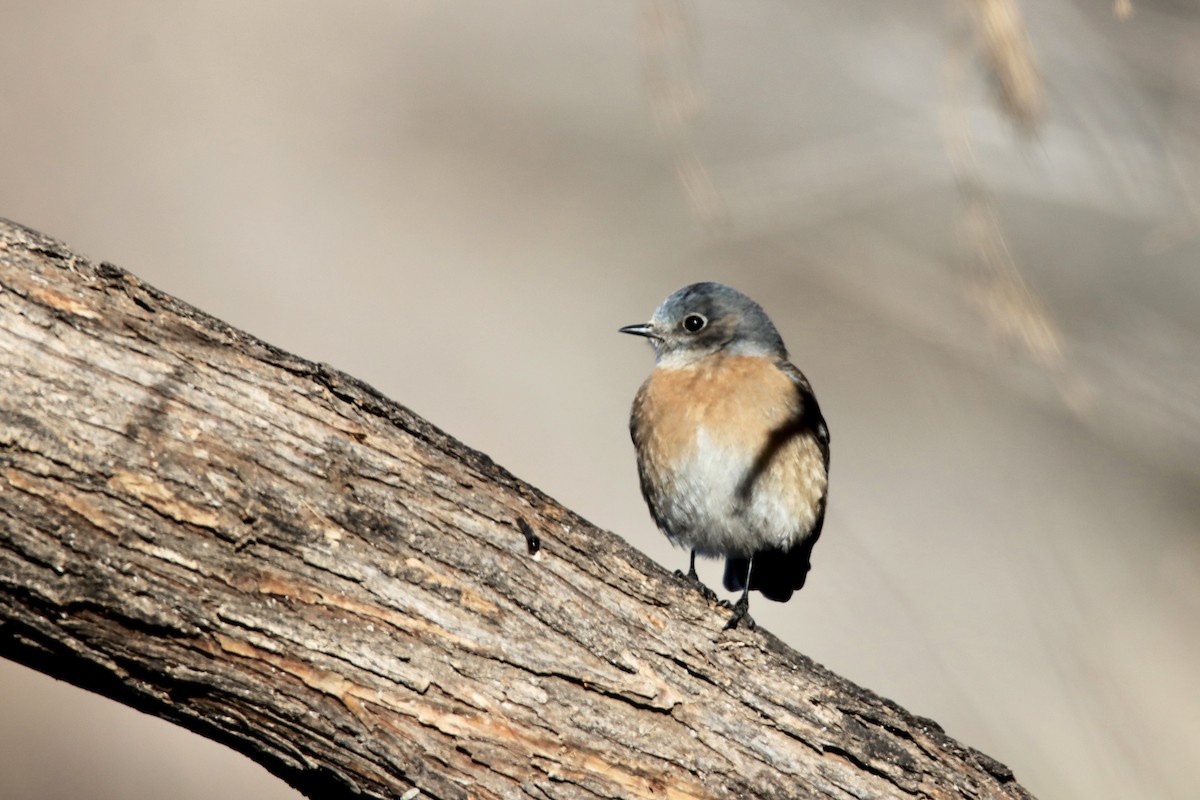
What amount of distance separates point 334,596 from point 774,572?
3032mm

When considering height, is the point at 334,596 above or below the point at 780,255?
below

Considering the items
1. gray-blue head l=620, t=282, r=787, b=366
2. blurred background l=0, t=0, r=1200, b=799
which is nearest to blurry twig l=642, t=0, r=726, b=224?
blurred background l=0, t=0, r=1200, b=799

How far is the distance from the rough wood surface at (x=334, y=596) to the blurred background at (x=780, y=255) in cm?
151

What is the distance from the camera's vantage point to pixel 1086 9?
6633 millimetres

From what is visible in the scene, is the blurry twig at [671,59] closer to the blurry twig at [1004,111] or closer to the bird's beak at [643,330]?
the blurry twig at [1004,111]

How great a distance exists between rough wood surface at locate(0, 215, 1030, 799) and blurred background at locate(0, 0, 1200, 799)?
1.51 meters

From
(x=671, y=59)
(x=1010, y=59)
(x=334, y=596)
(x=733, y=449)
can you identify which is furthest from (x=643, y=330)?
(x=334, y=596)

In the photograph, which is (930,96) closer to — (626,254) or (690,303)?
(690,303)

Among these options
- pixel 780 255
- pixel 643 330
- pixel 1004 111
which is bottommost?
pixel 643 330

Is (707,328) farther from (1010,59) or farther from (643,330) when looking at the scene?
(1010,59)

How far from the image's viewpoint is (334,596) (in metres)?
2.70

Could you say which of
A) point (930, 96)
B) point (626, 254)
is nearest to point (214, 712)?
point (930, 96)

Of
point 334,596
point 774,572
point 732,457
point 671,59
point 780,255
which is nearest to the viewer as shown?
point 334,596

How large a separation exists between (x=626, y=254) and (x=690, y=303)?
661 cm
